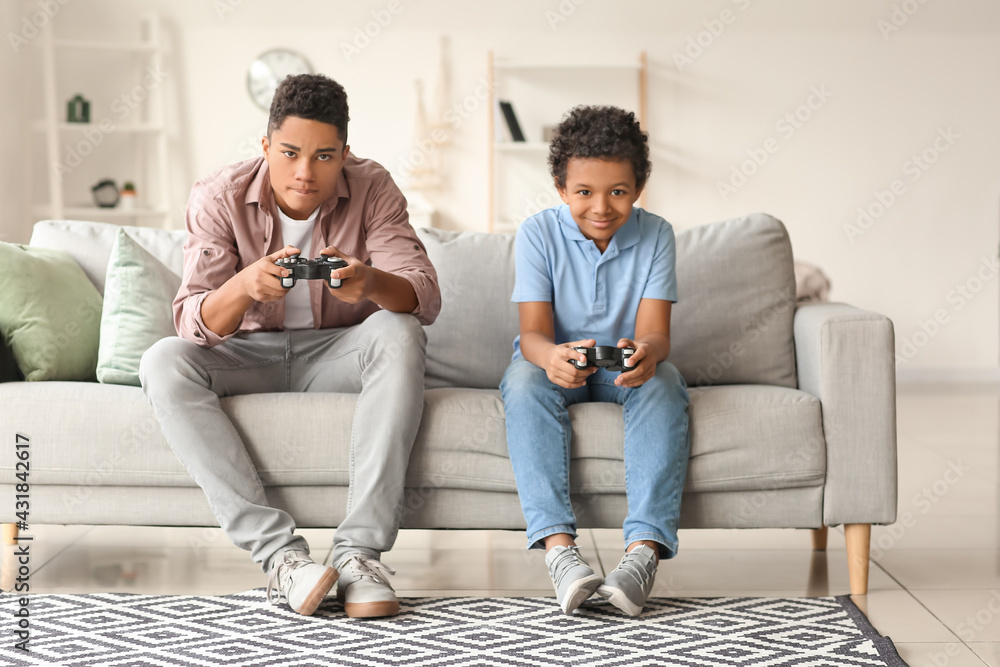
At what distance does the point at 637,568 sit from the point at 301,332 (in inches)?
30.6

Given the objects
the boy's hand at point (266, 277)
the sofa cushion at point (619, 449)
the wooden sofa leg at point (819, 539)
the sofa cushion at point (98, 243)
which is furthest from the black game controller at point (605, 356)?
the sofa cushion at point (98, 243)

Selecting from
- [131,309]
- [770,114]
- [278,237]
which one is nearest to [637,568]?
[278,237]

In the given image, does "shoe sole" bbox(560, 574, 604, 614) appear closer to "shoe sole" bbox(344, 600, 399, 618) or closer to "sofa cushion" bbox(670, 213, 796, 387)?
"shoe sole" bbox(344, 600, 399, 618)

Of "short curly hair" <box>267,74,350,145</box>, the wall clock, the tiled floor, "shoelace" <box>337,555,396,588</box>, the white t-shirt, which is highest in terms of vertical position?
the wall clock

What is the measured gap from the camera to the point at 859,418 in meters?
1.79

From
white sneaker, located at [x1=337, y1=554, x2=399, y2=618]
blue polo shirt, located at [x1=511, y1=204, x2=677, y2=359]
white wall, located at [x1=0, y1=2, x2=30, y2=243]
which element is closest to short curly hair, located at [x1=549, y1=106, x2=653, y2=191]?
blue polo shirt, located at [x1=511, y1=204, x2=677, y2=359]

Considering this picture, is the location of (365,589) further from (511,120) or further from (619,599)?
(511,120)

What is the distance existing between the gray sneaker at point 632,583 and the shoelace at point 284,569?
1.61 ft

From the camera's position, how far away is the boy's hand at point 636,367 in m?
1.68

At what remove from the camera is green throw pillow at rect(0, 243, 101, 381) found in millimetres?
1966

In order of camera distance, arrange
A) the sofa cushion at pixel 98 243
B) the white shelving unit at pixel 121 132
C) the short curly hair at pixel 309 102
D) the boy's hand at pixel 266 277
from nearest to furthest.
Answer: the boy's hand at pixel 266 277
the short curly hair at pixel 309 102
the sofa cushion at pixel 98 243
the white shelving unit at pixel 121 132

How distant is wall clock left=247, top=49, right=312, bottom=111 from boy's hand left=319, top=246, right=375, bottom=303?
11.8ft

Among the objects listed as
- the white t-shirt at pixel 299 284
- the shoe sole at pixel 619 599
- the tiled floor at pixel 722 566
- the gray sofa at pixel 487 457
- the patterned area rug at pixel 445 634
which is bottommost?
the tiled floor at pixel 722 566

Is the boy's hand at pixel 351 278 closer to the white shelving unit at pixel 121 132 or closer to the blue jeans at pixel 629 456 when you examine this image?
the blue jeans at pixel 629 456
